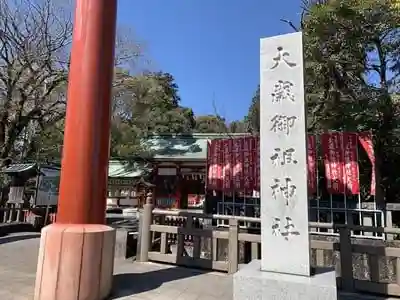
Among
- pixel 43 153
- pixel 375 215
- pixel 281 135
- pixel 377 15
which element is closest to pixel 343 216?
pixel 375 215

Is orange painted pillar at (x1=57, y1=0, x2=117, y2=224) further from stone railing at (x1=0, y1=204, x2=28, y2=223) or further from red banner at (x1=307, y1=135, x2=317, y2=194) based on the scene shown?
red banner at (x1=307, y1=135, x2=317, y2=194)

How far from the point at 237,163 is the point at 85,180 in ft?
29.0

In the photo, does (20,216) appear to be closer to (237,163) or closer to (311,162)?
(237,163)

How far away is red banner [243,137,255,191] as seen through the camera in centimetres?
1251

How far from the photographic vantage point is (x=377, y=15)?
10.7 metres

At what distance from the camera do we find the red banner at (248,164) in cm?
1251

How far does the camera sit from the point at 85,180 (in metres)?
4.61

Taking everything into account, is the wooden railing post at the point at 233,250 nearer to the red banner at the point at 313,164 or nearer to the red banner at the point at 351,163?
the red banner at the point at 313,164

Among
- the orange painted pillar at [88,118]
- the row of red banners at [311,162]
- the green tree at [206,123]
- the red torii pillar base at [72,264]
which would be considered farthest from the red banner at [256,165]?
the green tree at [206,123]

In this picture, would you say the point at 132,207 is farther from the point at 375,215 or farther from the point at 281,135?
the point at 281,135

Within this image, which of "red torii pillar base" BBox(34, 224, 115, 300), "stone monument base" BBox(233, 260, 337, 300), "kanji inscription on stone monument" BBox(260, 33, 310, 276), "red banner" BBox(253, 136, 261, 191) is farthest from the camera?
"red banner" BBox(253, 136, 261, 191)

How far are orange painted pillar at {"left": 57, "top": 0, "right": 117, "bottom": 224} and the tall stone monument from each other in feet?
7.16

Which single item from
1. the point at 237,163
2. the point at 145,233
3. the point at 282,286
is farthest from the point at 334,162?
the point at 282,286

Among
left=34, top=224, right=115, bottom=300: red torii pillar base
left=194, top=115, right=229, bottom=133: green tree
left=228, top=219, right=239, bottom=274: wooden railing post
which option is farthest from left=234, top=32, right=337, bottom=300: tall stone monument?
left=194, top=115, right=229, bottom=133: green tree
